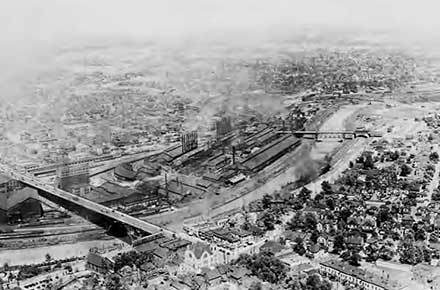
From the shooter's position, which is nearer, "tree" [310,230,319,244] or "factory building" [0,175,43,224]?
"tree" [310,230,319,244]

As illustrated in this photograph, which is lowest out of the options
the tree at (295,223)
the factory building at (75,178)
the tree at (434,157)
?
the tree at (434,157)

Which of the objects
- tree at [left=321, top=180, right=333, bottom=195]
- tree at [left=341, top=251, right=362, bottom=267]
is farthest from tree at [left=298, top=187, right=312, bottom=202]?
tree at [left=341, top=251, right=362, bottom=267]

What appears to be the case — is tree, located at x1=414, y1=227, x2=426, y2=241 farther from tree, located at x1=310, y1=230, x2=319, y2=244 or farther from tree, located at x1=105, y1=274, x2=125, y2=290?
tree, located at x1=105, y1=274, x2=125, y2=290

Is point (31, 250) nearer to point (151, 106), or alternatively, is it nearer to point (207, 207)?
point (207, 207)

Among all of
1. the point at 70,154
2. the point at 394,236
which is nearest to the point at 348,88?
the point at 70,154

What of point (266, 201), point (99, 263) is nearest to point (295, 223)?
point (266, 201)

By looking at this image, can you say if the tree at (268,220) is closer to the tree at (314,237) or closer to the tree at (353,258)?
the tree at (314,237)

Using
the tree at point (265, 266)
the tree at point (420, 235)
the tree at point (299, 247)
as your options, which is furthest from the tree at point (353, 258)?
the tree at point (420, 235)

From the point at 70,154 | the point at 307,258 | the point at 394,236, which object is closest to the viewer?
the point at 307,258
